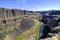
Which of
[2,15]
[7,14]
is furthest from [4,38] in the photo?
[7,14]

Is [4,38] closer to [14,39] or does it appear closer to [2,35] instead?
[2,35]

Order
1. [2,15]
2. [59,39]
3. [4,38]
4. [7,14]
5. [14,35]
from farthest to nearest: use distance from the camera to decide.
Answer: [7,14]
[2,15]
[14,35]
[4,38]
[59,39]

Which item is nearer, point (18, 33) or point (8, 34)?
point (8, 34)

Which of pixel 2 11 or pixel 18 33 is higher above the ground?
pixel 2 11

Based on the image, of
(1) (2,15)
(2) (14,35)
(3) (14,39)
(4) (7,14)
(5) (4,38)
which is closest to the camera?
(5) (4,38)

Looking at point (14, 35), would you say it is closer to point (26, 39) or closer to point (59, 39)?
point (26, 39)

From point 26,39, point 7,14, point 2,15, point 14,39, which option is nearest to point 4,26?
point 14,39

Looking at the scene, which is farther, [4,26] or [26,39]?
[4,26]

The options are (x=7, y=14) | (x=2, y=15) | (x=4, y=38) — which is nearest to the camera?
(x=4, y=38)

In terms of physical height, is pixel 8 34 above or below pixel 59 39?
below
